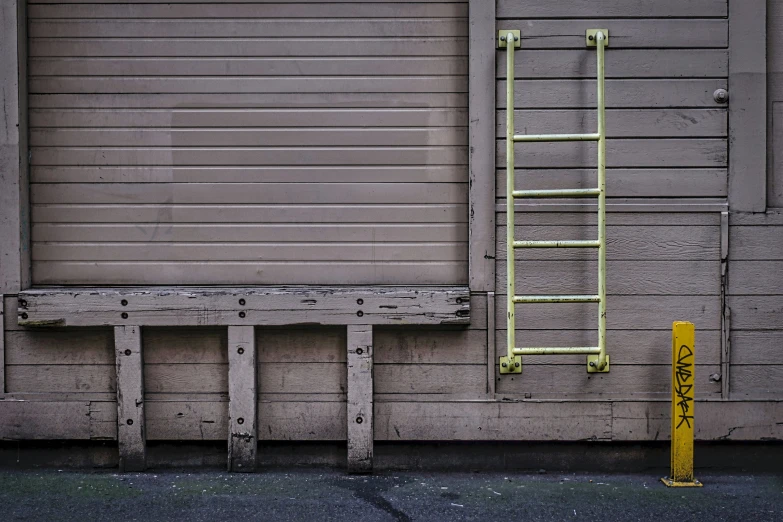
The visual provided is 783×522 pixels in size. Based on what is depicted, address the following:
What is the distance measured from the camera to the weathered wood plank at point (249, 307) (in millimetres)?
4094

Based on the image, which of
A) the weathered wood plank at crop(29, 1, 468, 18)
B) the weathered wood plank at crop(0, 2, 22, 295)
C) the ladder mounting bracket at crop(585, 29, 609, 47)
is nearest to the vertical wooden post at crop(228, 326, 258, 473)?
the weathered wood plank at crop(0, 2, 22, 295)

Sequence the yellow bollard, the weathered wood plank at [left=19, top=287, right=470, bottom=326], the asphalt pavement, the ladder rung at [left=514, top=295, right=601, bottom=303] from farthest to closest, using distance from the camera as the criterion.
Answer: the weathered wood plank at [left=19, top=287, right=470, bottom=326]
the ladder rung at [left=514, top=295, right=601, bottom=303]
the yellow bollard
the asphalt pavement

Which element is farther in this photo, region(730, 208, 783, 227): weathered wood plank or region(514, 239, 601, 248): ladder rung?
region(730, 208, 783, 227): weathered wood plank

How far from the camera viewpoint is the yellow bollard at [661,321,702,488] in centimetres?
382

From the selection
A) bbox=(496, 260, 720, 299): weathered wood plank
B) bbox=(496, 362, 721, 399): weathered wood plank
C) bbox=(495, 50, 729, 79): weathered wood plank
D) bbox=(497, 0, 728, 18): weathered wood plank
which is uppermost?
bbox=(497, 0, 728, 18): weathered wood plank

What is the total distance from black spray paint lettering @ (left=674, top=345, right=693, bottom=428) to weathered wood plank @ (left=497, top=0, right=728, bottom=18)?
205cm

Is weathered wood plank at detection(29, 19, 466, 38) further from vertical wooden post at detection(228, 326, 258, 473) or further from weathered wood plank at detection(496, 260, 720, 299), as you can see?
vertical wooden post at detection(228, 326, 258, 473)

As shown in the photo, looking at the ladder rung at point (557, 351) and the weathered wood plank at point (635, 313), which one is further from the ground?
the weathered wood plank at point (635, 313)

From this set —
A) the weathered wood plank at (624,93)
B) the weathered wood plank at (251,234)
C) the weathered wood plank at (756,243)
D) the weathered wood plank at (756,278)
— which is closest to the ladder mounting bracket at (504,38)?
the weathered wood plank at (624,93)

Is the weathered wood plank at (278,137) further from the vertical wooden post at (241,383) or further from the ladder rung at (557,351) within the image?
the ladder rung at (557,351)

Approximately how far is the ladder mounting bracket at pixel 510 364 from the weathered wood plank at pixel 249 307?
1.12 feet

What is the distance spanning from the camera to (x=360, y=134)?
167 inches

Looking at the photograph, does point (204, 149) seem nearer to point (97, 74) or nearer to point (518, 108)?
point (97, 74)

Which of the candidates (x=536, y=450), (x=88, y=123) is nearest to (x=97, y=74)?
(x=88, y=123)
